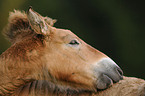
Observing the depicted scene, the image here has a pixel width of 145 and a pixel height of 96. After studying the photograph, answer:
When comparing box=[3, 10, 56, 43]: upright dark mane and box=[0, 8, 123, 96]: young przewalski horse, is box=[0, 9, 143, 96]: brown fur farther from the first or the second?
box=[3, 10, 56, 43]: upright dark mane

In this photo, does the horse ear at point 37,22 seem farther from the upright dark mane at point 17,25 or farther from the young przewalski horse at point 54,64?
the upright dark mane at point 17,25

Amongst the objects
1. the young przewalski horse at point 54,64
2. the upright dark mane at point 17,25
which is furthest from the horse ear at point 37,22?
the upright dark mane at point 17,25

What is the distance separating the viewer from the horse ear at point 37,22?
175 centimetres

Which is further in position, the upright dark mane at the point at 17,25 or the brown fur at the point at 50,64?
the upright dark mane at the point at 17,25

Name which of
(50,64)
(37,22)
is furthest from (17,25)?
(50,64)

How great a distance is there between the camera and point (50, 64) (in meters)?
1.89

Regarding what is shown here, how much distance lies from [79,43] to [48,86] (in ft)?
1.82

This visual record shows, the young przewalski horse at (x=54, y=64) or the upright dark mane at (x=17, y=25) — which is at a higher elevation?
the upright dark mane at (x=17, y=25)

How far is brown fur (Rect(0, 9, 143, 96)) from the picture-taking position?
1859 millimetres

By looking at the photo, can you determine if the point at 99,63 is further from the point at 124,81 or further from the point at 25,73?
the point at 25,73

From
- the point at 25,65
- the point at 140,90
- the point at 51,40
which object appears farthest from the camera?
the point at 51,40

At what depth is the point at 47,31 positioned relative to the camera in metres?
1.96

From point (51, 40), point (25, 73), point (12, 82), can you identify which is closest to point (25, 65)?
point (25, 73)

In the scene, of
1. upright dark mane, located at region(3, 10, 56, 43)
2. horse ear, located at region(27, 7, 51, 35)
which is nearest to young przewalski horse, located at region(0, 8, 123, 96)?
horse ear, located at region(27, 7, 51, 35)
